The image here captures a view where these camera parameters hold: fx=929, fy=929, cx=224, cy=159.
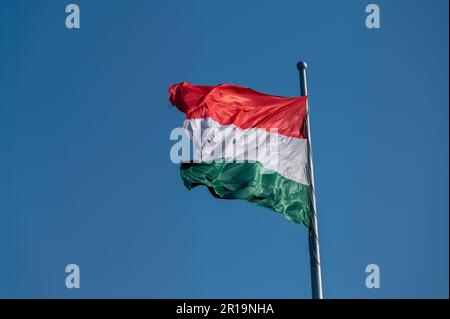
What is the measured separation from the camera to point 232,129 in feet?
79.3

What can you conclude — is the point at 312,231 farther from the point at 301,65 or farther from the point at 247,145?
the point at 301,65

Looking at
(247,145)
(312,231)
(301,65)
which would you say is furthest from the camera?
(247,145)

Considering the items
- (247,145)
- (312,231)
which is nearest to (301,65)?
(247,145)

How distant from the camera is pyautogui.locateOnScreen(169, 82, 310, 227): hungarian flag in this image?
22906 millimetres

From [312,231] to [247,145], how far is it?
3651mm

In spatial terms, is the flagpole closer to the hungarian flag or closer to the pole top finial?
the pole top finial

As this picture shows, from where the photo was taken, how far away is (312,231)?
69.6 feet

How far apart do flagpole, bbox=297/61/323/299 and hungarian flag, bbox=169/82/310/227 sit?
0.31m

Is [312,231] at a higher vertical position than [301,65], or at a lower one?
lower
